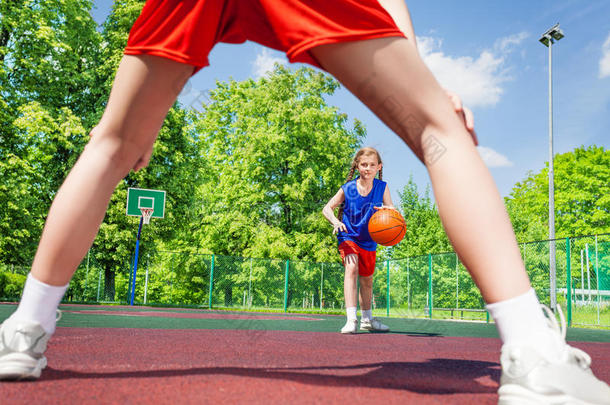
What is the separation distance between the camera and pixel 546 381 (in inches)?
49.5

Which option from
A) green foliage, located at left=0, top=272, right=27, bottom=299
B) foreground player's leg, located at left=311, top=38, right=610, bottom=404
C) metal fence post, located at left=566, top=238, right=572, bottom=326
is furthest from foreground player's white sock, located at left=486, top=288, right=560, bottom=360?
green foliage, located at left=0, top=272, right=27, bottom=299

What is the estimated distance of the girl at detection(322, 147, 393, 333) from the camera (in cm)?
579

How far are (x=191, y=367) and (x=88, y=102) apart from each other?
922 inches

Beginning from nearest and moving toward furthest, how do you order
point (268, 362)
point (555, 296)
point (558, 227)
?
point (268, 362)
point (555, 296)
point (558, 227)

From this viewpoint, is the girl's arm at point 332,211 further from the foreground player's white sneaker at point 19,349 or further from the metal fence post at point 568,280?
the metal fence post at point 568,280

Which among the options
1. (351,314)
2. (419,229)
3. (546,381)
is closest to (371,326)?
(351,314)

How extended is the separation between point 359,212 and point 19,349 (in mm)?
4556

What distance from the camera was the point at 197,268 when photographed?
800 inches

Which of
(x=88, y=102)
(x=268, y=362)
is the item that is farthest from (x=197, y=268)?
(x=268, y=362)

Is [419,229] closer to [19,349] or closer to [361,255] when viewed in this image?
[361,255]

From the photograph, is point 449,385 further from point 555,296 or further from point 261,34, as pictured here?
point 555,296

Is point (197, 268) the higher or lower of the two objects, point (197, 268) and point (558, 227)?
the lower

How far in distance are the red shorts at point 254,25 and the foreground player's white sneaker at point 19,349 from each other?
3.09 feet

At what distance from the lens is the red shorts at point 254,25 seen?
1.50m
